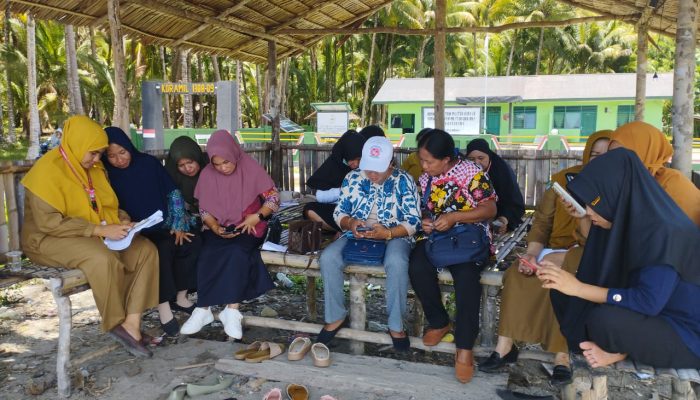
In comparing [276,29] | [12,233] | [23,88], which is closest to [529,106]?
[276,29]

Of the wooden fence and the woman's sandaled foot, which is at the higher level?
the wooden fence

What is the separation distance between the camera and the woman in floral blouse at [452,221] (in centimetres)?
334

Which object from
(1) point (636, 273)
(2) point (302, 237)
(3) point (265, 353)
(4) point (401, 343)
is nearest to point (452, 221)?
(4) point (401, 343)

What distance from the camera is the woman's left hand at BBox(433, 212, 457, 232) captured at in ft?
11.6

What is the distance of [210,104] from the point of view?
3497cm

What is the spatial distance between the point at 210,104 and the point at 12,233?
1273 inches

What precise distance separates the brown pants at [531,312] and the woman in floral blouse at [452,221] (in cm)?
19

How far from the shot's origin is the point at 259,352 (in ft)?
12.3

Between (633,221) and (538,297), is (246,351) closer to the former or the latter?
(538,297)

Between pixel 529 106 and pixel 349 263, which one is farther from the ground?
pixel 529 106

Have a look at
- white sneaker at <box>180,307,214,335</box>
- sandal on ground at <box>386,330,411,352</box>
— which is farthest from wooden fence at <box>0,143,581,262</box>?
sandal on ground at <box>386,330,411,352</box>

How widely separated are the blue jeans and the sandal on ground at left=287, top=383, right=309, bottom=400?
0.55 meters

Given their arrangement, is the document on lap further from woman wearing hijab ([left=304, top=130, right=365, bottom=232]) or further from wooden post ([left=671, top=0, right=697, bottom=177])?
wooden post ([left=671, top=0, right=697, bottom=177])

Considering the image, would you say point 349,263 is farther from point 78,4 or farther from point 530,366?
point 78,4
